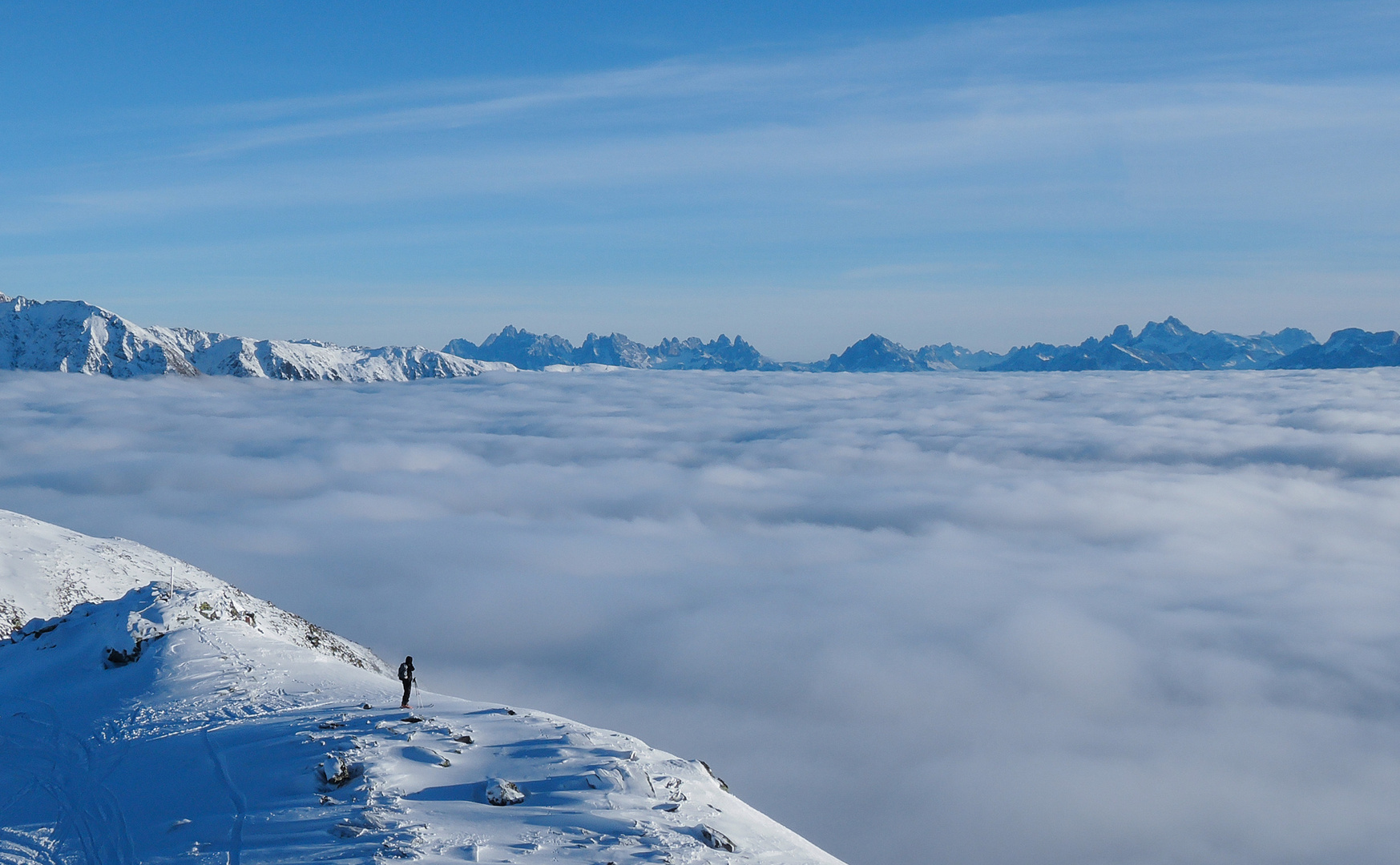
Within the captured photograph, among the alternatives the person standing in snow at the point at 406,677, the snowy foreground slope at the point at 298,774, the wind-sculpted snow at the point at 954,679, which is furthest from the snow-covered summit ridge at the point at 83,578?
the wind-sculpted snow at the point at 954,679

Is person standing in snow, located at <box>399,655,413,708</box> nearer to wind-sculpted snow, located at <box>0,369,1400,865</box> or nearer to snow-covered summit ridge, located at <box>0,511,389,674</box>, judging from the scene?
snow-covered summit ridge, located at <box>0,511,389,674</box>

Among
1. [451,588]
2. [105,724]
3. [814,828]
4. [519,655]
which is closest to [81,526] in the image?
[451,588]

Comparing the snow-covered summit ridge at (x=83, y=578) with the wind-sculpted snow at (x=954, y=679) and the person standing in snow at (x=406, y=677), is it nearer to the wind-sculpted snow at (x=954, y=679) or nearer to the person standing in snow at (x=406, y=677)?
the person standing in snow at (x=406, y=677)

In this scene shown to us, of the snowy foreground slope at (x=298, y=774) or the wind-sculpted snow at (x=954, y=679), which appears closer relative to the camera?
the snowy foreground slope at (x=298, y=774)

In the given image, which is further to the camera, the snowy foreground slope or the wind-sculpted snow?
the wind-sculpted snow

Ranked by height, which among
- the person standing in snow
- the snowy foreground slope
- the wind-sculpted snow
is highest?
the person standing in snow

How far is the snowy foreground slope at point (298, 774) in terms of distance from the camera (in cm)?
2083

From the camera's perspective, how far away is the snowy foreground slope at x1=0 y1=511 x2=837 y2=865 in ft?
68.3

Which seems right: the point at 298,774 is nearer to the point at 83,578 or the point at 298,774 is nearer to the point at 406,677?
the point at 406,677

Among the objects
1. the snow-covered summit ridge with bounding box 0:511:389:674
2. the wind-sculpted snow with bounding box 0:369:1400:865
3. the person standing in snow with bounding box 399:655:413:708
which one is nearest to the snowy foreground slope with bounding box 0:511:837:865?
the person standing in snow with bounding box 399:655:413:708

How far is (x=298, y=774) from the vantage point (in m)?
23.5

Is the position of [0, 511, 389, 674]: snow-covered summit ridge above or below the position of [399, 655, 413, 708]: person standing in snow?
below

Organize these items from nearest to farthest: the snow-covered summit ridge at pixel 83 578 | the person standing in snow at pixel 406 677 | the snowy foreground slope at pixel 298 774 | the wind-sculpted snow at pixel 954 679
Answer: the snowy foreground slope at pixel 298 774 < the person standing in snow at pixel 406 677 < the snow-covered summit ridge at pixel 83 578 < the wind-sculpted snow at pixel 954 679

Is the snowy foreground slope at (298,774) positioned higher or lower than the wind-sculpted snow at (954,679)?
higher
